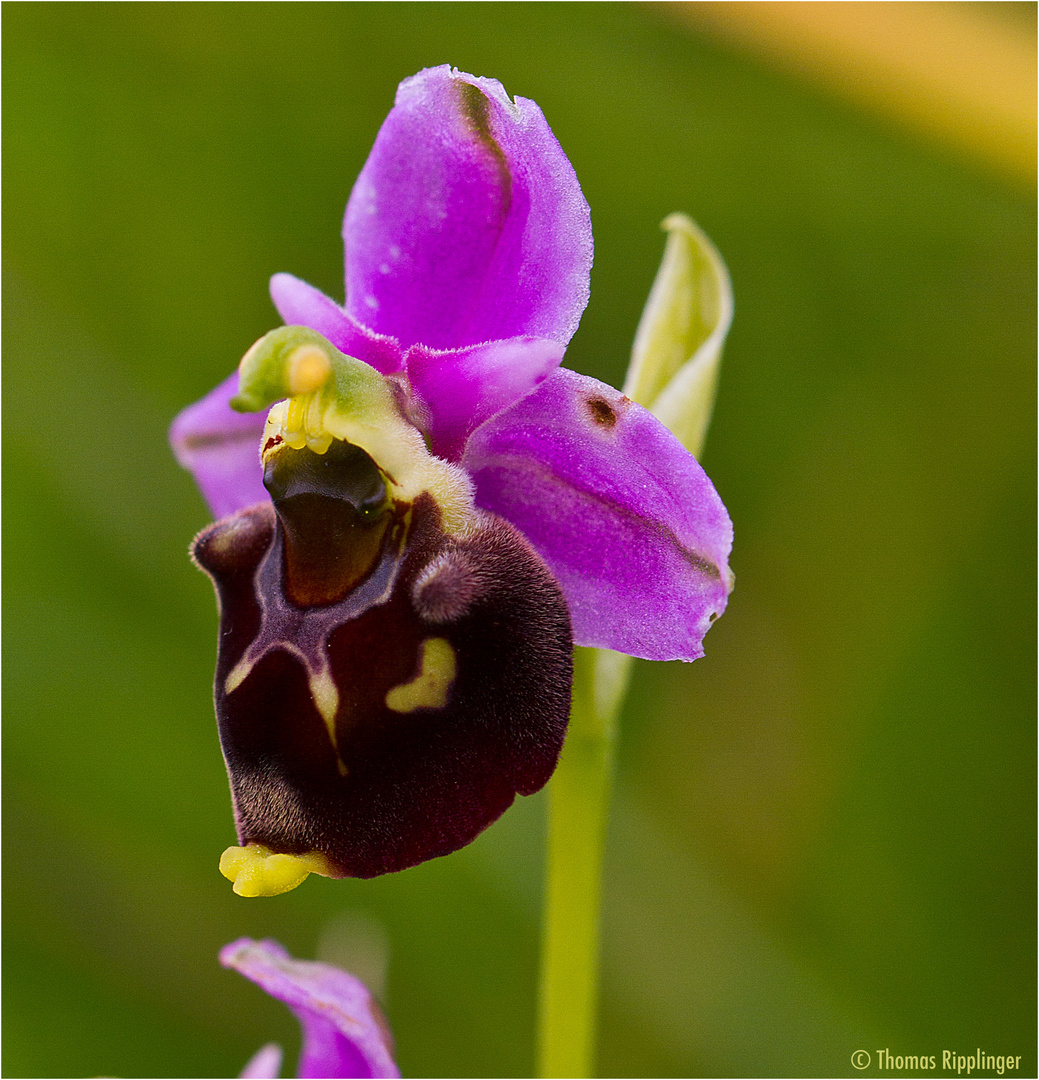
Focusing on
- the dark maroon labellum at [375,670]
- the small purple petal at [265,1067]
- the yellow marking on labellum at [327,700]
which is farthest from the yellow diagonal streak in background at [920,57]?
the small purple petal at [265,1067]

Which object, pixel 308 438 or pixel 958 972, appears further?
pixel 958 972

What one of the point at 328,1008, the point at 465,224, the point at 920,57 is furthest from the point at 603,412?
the point at 920,57

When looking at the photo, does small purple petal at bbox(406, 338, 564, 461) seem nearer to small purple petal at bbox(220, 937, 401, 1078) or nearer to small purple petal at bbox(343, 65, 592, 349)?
small purple petal at bbox(343, 65, 592, 349)

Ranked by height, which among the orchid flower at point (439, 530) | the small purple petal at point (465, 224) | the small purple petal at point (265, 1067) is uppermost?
the small purple petal at point (465, 224)

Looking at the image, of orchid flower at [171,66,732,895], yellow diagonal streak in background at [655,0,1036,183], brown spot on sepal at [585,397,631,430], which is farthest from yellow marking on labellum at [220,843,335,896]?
yellow diagonal streak in background at [655,0,1036,183]

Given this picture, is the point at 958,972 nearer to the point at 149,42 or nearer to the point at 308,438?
the point at 308,438

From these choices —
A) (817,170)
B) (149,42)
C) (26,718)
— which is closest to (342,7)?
(149,42)

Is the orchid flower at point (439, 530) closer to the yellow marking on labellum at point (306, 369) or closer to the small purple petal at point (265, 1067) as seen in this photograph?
the yellow marking on labellum at point (306, 369)
